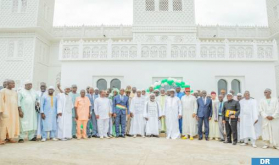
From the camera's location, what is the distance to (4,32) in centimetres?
1470

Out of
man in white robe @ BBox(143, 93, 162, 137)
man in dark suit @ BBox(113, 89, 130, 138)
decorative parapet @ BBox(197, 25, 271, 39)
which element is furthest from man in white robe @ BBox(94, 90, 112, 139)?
decorative parapet @ BBox(197, 25, 271, 39)

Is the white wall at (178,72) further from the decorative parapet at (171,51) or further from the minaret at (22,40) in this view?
the minaret at (22,40)

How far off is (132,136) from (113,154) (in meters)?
2.88

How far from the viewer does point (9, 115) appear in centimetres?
539

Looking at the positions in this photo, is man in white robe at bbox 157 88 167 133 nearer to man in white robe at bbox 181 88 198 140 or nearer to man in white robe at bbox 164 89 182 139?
man in white robe at bbox 164 89 182 139

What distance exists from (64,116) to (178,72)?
19.9 ft

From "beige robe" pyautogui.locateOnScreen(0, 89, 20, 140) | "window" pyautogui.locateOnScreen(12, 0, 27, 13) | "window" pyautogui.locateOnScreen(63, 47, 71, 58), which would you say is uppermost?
"window" pyautogui.locateOnScreen(12, 0, 27, 13)

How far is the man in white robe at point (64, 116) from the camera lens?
240 inches

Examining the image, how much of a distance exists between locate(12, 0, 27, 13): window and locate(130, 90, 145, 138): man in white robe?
12.8 meters

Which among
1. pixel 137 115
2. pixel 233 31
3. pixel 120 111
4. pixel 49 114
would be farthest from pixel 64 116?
pixel 233 31

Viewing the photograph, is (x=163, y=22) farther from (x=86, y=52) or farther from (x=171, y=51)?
(x=86, y=52)

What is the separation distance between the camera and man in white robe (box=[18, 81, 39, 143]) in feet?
18.5

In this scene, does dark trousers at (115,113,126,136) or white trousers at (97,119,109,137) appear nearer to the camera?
white trousers at (97,119,109,137)

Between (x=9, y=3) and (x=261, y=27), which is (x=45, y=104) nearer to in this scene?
(x=9, y=3)
